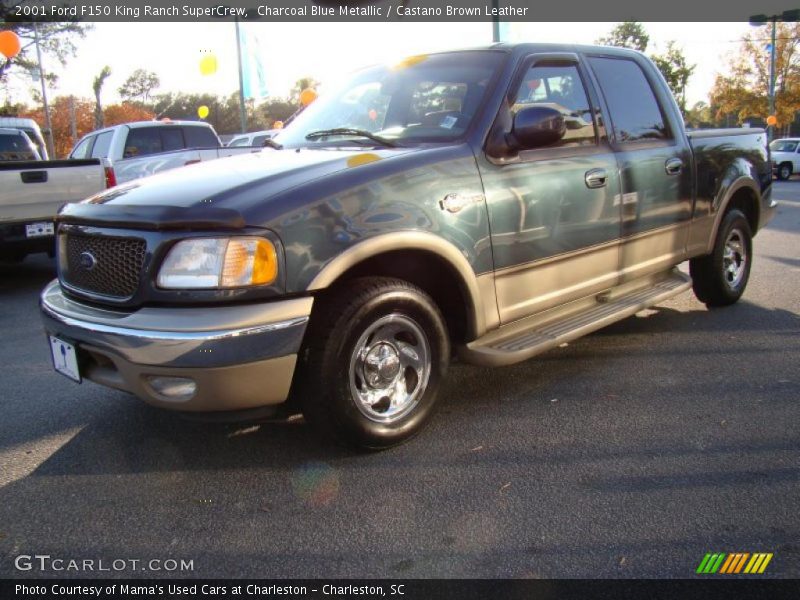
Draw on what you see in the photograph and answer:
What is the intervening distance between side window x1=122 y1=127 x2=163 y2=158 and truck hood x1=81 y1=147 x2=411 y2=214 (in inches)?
315

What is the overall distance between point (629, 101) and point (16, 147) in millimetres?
9246

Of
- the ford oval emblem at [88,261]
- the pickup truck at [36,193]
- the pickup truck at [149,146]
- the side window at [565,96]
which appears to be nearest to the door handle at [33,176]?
the pickup truck at [36,193]

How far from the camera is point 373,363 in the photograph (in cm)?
303

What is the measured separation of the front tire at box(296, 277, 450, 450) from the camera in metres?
2.79

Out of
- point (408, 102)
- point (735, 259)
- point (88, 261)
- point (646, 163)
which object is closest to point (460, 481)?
point (88, 261)

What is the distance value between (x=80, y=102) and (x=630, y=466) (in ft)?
180

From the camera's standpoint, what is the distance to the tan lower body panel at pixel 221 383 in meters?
2.56

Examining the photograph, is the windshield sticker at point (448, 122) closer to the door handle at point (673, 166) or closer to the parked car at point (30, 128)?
the door handle at point (673, 166)

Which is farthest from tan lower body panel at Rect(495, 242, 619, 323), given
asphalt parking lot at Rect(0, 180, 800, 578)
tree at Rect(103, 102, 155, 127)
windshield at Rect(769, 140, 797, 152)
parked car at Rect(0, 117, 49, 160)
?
tree at Rect(103, 102, 155, 127)

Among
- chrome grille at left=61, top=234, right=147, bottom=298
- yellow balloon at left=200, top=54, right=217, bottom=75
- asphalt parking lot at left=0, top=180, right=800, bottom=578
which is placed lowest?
asphalt parking lot at left=0, top=180, right=800, bottom=578

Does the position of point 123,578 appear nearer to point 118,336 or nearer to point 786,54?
point 118,336

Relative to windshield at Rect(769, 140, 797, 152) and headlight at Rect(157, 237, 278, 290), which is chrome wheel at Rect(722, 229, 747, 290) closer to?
headlight at Rect(157, 237, 278, 290)

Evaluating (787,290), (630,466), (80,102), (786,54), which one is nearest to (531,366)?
(630,466)
